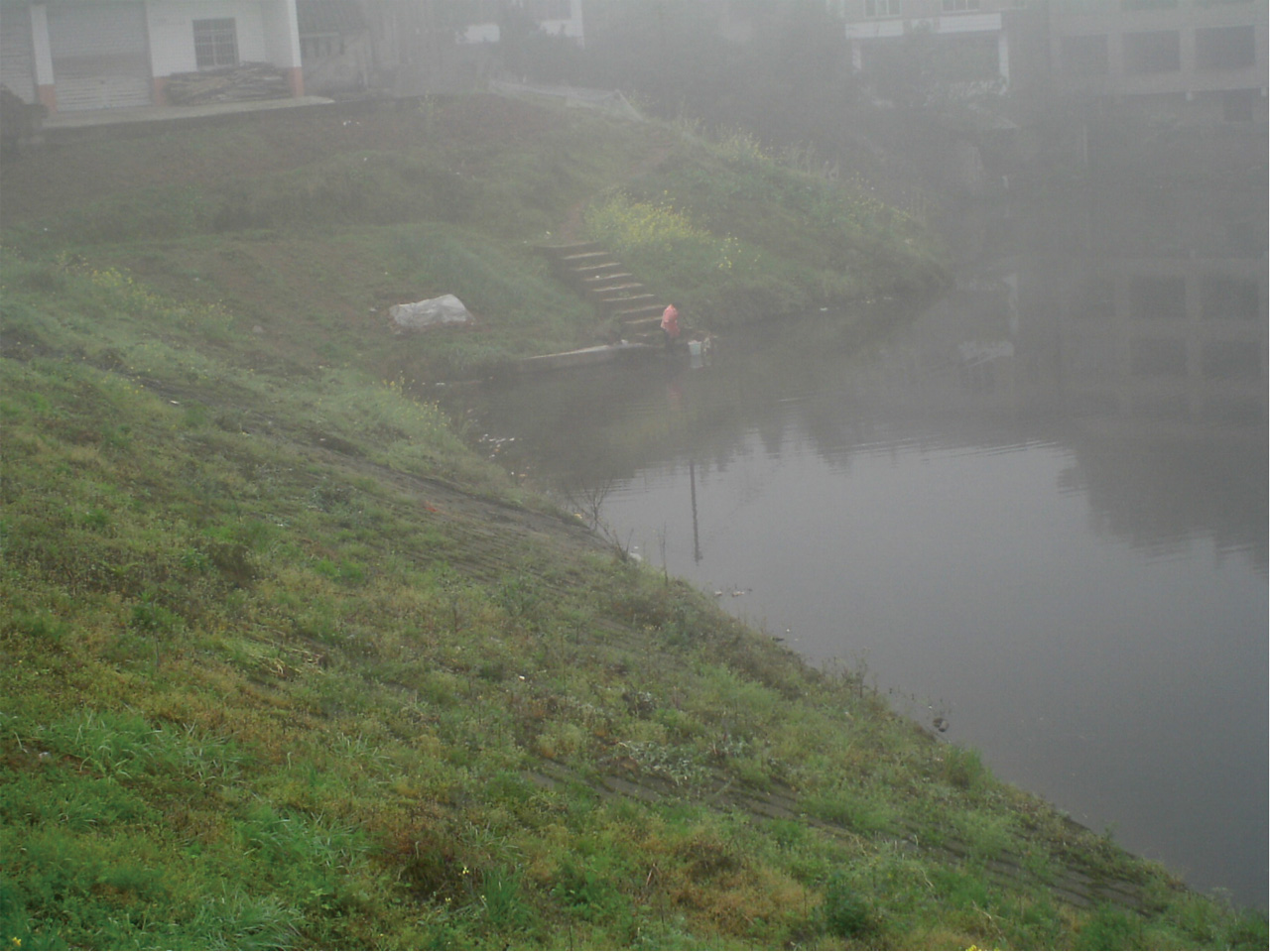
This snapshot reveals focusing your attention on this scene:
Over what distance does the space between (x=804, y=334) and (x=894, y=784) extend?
671 inches

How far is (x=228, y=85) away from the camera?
29094 millimetres

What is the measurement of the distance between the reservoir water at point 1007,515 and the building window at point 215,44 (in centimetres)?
1661

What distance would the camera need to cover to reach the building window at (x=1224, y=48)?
1951 inches

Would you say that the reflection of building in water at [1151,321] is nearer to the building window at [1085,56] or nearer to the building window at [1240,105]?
the building window at [1085,56]

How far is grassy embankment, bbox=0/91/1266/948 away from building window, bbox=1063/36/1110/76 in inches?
1804

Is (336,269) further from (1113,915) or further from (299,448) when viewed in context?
(1113,915)

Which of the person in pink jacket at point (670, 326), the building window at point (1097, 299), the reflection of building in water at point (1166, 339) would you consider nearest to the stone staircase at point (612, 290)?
the person in pink jacket at point (670, 326)

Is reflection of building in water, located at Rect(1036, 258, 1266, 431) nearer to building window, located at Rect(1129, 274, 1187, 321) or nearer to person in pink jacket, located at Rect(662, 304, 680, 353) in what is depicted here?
building window, located at Rect(1129, 274, 1187, 321)

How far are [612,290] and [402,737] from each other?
17.3 meters

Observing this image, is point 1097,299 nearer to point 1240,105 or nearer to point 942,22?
point 942,22

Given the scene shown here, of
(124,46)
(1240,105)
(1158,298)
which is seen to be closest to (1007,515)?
(1158,298)

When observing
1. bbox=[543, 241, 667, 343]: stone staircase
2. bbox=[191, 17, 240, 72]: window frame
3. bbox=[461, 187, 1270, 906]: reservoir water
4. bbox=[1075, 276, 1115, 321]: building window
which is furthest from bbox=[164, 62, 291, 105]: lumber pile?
bbox=[1075, 276, 1115, 321]: building window

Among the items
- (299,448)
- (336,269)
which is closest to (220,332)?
(336,269)

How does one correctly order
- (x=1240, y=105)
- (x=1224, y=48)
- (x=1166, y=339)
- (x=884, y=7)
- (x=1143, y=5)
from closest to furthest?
(x=1166, y=339)
(x=884, y=7)
(x=1143, y=5)
(x=1224, y=48)
(x=1240, y=105)
